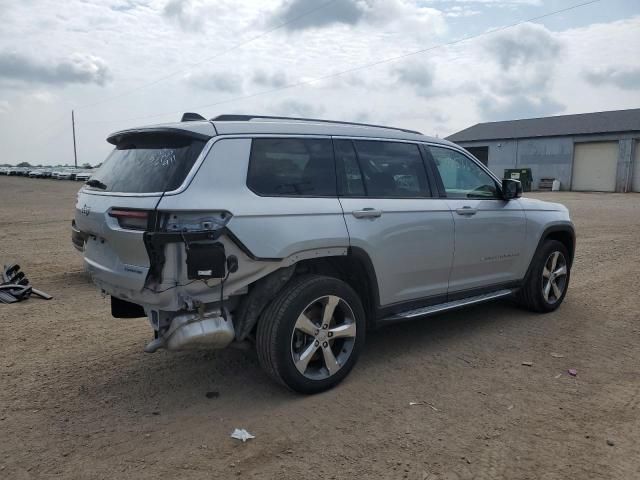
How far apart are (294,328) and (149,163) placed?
4.90 feet

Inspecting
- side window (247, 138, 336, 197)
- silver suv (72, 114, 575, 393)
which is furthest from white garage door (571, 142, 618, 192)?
side window (247, 138, 336, 197)

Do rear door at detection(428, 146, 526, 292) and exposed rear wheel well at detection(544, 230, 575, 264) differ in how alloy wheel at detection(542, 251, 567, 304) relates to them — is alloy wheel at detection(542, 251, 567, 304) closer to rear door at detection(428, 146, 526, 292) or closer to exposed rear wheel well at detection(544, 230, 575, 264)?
exposed rear wheel well at detection(544, 230, 575, 264)

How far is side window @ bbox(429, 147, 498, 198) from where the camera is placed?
16.0ft

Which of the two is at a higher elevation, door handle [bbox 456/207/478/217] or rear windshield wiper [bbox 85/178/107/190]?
rear windshield wiper [bbox 85/178/107/190]

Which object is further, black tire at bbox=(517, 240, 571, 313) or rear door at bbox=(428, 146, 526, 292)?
black tire at bbox=(517, 240, 571, 313)

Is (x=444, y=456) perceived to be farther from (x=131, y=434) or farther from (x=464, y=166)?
(x=464, y=166)

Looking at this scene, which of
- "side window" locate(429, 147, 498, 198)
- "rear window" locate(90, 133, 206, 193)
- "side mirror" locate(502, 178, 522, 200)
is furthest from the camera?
"side mirror" locate(502, 178, 522, 200)

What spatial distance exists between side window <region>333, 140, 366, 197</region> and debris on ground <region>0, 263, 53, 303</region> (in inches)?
168

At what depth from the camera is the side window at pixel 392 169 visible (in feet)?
14.0

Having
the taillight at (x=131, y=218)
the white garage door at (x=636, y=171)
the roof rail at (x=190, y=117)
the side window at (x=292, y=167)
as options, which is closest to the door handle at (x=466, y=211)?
the side window at (x=292, y=167)

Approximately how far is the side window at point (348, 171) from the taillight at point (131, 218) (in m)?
1.45

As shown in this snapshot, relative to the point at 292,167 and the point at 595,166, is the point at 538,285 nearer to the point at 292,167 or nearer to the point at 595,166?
the point at 292,167

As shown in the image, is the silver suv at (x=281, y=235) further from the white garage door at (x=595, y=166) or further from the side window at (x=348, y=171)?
the white garage door at (x=595, y=166)

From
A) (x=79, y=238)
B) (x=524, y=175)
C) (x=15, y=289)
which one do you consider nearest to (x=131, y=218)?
(x=79, y=238)
